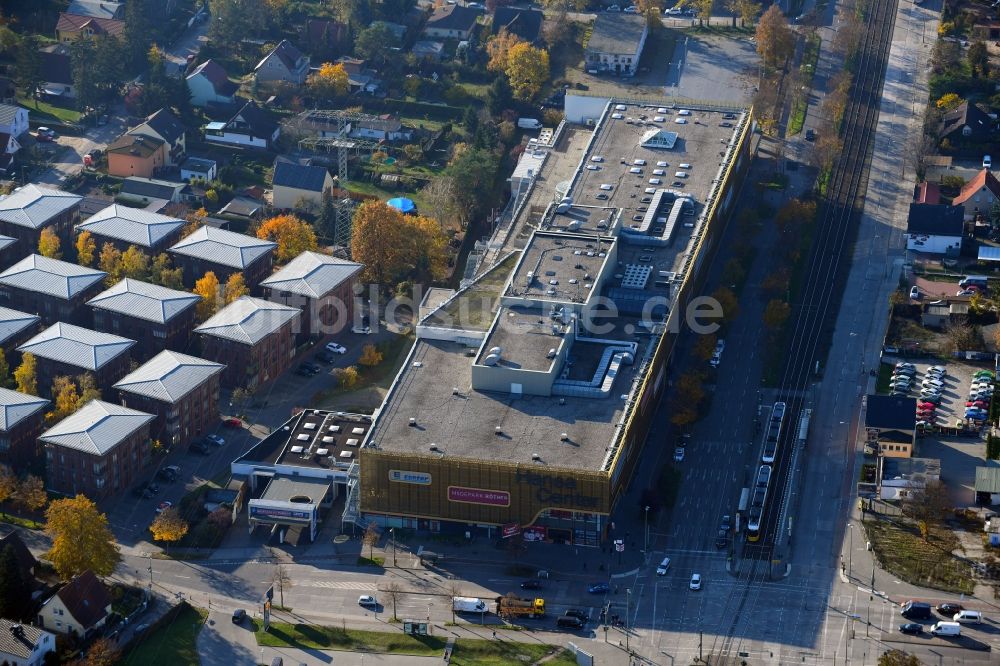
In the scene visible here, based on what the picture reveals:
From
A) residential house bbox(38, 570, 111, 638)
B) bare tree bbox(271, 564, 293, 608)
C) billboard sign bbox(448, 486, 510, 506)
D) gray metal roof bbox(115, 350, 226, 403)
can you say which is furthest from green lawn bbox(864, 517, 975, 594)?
residential house bbox(38, 570, 111, 638)

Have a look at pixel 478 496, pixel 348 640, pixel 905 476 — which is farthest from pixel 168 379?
pixel 905 476

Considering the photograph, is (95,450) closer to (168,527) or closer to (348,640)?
(168,527)

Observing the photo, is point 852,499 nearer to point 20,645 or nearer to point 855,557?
point 855,557

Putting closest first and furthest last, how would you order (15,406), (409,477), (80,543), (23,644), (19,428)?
(23,644), (80,543), (409,477), (19,428), (15,406)

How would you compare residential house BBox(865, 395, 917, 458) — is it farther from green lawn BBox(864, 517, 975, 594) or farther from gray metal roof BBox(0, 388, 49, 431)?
gray metal roof BBox(0, 388, 49, 431)

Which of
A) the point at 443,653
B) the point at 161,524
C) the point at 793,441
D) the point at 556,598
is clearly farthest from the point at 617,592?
the point at 161,524

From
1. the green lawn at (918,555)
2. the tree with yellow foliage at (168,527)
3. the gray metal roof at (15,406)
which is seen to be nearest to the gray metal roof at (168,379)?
the gray metal roof at (15,406)

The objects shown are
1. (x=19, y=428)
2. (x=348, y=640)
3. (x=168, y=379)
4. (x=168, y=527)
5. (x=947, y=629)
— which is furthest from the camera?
(x=168, y=379)

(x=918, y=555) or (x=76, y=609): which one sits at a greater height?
(x=918, y=555)
